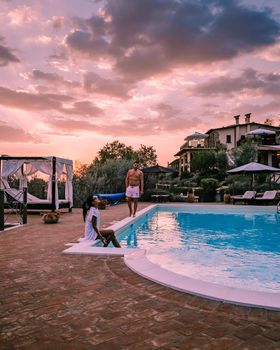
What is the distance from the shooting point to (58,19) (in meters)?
10.8

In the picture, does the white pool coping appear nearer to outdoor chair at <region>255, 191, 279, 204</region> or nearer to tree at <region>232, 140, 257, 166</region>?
outdoor chair at <region>255, 191, 279, 204</region>

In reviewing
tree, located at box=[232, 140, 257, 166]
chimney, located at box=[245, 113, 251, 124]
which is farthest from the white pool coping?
chimney, located at box=[245, 113, 251, 124]

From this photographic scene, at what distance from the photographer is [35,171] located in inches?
509

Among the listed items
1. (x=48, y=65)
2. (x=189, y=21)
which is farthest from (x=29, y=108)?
(x=189, y=21)

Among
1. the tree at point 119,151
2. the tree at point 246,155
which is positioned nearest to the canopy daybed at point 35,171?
the tree at point 246,155

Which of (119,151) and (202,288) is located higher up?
(119,151)

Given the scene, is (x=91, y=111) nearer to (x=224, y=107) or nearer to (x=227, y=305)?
(x=224, y=107)

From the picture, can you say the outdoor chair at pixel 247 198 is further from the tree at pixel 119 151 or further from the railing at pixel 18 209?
the tree at pixel 119 151

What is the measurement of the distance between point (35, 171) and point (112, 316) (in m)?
11.3

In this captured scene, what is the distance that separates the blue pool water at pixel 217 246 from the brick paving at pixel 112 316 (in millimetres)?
2058

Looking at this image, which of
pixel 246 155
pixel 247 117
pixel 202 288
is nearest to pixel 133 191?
pixel 202 288

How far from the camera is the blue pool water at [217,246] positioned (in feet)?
16.7

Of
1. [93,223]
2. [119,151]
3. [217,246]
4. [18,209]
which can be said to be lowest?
[217,246]

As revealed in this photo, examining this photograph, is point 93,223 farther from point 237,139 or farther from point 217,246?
point 237,139
